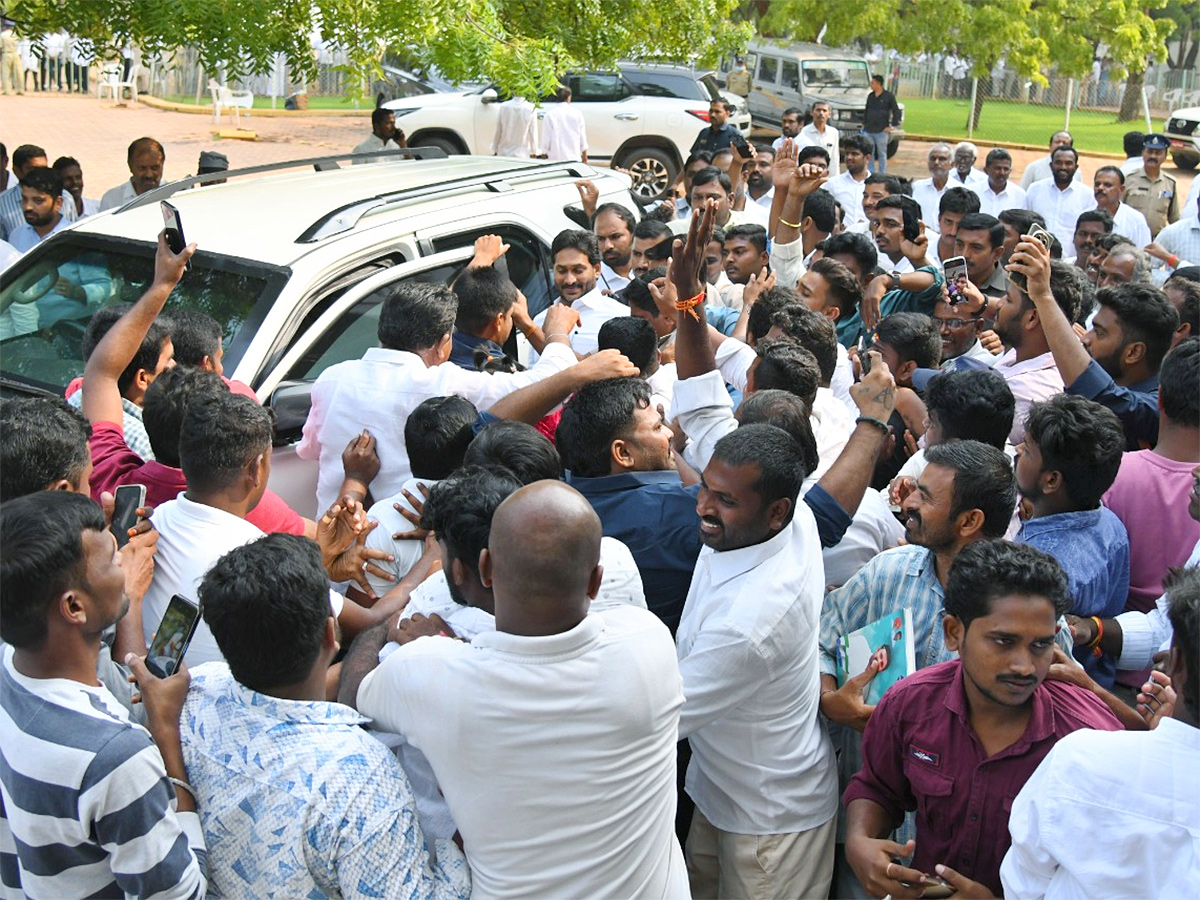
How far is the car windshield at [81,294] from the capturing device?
17.1 ft

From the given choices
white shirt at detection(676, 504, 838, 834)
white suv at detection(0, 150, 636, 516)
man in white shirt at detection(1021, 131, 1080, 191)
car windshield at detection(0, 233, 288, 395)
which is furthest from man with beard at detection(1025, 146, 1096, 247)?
white shirt at detection(676, 504, 838, 834)

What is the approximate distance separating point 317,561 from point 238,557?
168mm

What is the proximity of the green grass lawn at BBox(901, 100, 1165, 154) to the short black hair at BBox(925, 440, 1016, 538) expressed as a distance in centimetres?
2736

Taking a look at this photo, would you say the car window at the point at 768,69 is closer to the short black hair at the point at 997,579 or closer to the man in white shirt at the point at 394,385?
the man in white shirt at the point at 394,385

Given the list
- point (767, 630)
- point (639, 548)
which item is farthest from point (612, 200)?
point (767, 630)

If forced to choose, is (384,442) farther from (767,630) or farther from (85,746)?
(85,746)

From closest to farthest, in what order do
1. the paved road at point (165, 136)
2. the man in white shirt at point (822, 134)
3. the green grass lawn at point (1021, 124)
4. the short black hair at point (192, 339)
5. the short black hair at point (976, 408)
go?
1. the short black hair at point (976, 408)
2. the short black hair at point (192, 339)
3. the man in white shirt at point (822, 134)
4. the paved road at point (165, 136)
5. the green grass lawn at point (1021, 124)

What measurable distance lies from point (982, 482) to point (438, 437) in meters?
1.72

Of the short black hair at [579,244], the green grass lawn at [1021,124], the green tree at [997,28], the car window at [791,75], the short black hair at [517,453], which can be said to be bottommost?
the short black hair at [517,453]

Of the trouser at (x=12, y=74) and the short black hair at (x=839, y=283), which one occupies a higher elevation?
the trouser at (x=12, y=74)

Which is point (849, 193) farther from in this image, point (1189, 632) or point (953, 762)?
point (1189, 632)

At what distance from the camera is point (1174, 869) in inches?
84.9

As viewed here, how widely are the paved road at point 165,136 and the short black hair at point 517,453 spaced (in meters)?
16.5

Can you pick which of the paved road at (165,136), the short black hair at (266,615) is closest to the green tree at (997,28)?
the paved road at (165,136)
